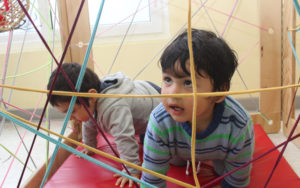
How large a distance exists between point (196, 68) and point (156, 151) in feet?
0.80

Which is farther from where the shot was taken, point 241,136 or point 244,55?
point 244,55

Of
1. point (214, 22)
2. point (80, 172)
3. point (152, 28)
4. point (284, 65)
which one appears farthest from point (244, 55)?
point (80, 172)

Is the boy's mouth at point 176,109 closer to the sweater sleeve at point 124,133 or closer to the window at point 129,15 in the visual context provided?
the sweater sleeve at point 124,133

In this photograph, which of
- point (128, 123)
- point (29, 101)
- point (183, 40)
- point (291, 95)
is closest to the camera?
point (183, 40)

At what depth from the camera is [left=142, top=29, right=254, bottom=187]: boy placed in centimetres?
55

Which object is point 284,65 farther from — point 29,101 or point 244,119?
point 29,101

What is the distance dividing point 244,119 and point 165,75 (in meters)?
0.24

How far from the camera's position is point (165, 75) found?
0.56m

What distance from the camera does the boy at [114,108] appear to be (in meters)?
0.83

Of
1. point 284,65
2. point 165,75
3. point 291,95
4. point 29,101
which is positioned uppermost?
point 165,75

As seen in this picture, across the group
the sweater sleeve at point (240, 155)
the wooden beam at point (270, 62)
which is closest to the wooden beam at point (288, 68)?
the wooden beam at point (270, 62)

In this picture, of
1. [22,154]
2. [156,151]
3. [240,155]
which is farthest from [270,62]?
[22,154]

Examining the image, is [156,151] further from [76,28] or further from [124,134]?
[76,28]

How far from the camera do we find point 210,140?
2.19ft
